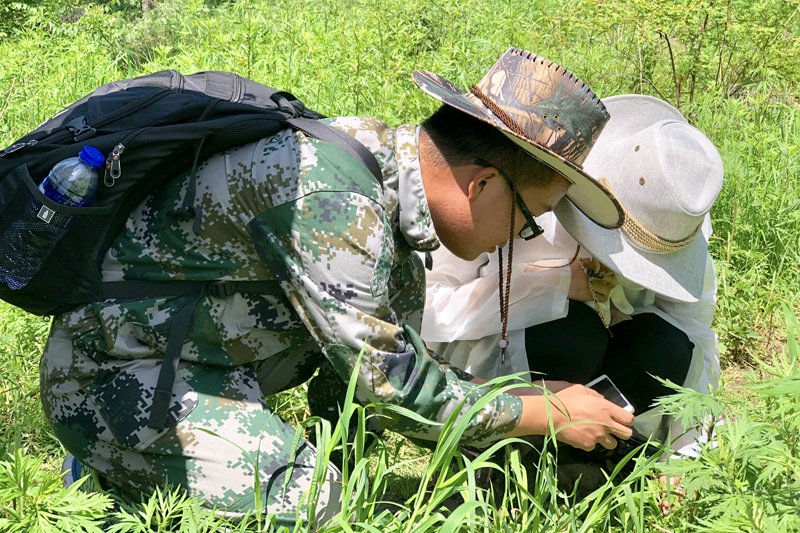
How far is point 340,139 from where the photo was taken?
6.84 feet

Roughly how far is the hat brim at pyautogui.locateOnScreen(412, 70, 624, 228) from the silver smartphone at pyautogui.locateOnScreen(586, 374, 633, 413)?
46 centimetres

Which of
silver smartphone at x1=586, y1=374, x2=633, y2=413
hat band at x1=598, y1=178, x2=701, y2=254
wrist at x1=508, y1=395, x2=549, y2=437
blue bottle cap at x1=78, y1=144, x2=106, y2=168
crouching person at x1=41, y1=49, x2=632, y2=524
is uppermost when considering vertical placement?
blue bottle cap at x1=78, y1=144, x2=106, y2=168

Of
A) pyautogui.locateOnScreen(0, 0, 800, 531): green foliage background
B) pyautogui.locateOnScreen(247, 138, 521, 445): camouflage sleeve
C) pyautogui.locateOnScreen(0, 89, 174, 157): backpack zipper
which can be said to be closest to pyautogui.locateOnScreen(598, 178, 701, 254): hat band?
pyautogui.locateOnScreen(0, 0, 800, 531): green foliage background

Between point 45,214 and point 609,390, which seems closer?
point 45,214

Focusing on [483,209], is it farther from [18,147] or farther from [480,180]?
[18,147]

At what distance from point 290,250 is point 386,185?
29 cm

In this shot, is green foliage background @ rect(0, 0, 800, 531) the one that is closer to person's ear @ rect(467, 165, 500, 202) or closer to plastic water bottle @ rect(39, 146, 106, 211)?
plastic water bottle @ rect(39, 146, 106, 211)

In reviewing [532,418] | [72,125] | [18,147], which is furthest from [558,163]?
[18,147]

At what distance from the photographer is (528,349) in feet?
8.93

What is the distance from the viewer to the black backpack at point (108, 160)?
200cm

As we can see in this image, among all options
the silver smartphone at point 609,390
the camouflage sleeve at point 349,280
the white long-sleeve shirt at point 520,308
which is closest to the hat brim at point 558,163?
the camouflage sleeve at point 349,280

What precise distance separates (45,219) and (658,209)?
1.58 m

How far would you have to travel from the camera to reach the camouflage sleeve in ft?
6.37

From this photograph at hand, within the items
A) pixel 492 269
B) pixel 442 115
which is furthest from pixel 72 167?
pixel 492 269
